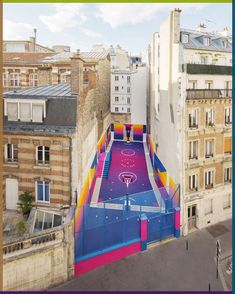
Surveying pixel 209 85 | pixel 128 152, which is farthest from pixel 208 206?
pixel 128 152

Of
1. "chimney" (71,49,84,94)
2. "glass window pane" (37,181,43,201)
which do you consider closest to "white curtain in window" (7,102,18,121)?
"chimney" (71,49,84,94)

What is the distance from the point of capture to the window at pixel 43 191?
1662 centimetres

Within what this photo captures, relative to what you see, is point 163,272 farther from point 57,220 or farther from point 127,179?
point 127,179

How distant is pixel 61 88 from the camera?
807 inches

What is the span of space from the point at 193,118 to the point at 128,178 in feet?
34.4

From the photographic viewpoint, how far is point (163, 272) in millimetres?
15797

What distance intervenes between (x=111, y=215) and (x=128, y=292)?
4.34m

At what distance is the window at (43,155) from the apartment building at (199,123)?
26.4 ft

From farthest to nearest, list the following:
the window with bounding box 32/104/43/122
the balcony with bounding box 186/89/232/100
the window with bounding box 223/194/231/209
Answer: the window with bounding box 223/194/231/209 → the balcony with bounding box 186/89/232/100 → the window with bounding box 32/104/43/122

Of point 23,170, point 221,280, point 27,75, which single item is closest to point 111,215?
point 23,170

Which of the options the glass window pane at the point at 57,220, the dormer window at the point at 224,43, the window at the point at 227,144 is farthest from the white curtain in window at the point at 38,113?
the dormer window at the point at 224,43

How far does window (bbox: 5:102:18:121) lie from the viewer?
55.5ft

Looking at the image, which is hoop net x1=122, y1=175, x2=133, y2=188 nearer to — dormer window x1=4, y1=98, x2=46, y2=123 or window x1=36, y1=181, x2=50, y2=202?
window x1=36, y1=181, x2=50, y2=202

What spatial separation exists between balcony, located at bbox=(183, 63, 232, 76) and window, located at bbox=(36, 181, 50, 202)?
1066cm
